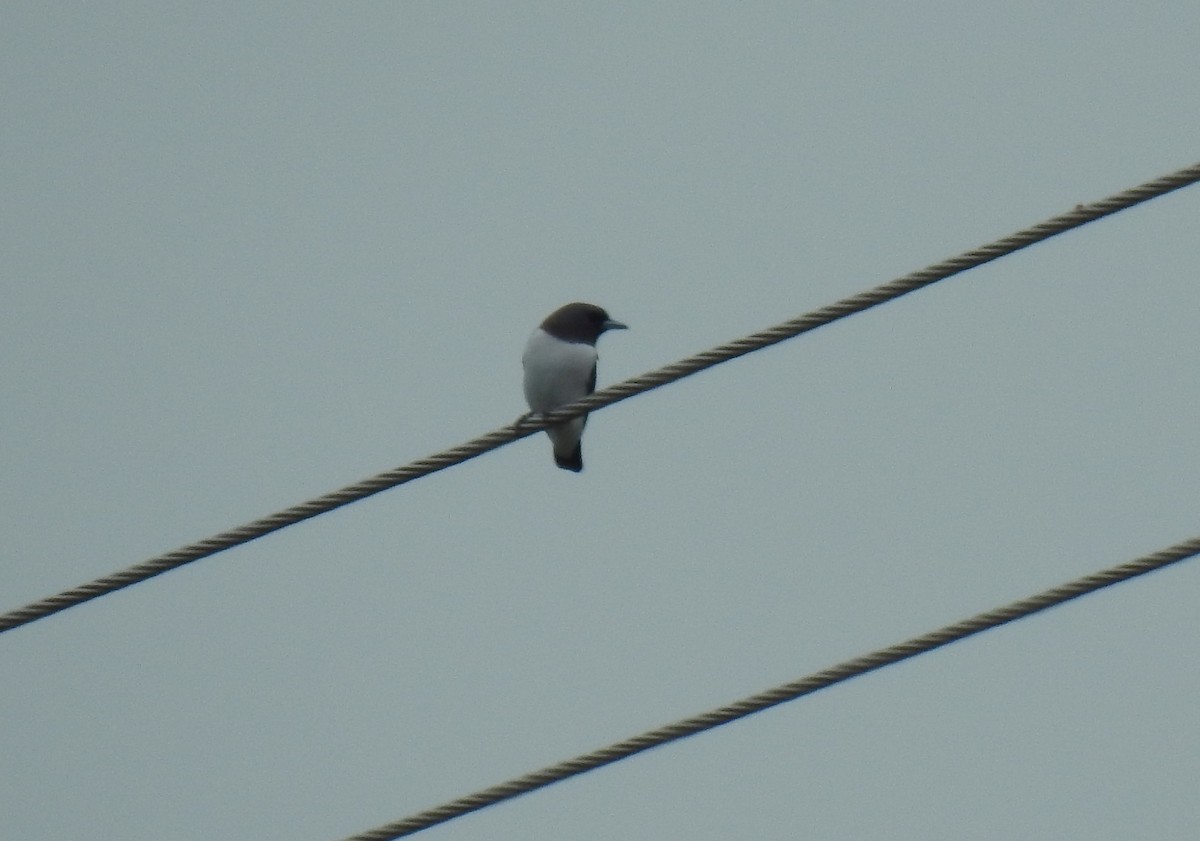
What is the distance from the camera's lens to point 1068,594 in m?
4.78

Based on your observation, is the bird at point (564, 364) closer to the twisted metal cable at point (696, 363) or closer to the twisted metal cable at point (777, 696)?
the twisted metal cable at point (696, 363)

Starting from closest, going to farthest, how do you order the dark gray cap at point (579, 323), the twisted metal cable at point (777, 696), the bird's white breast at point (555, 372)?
the twisted metal cable at point (777, 696), the bird's white breast at point (555, 372), the dark gray cap at point (579, 323)

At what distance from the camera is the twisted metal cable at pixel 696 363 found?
204 inches

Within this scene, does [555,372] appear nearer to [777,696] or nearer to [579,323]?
[579,323]

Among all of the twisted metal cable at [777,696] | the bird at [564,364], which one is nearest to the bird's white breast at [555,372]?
the bird at [564,364]

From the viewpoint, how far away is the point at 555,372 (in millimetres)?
8367

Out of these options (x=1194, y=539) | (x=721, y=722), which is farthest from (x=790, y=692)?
(x=1194, y=539)

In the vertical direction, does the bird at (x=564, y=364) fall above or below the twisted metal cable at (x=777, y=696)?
above

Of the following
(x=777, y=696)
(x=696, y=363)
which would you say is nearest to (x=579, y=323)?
(x=696, y=363)

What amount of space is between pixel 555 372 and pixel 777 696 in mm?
3686

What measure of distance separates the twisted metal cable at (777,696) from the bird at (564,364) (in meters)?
3.50

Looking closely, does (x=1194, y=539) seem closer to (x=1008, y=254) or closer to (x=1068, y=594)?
(x=1068, y=594)

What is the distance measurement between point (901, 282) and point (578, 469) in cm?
384

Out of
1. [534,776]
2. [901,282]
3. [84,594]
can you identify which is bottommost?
[534,776]
